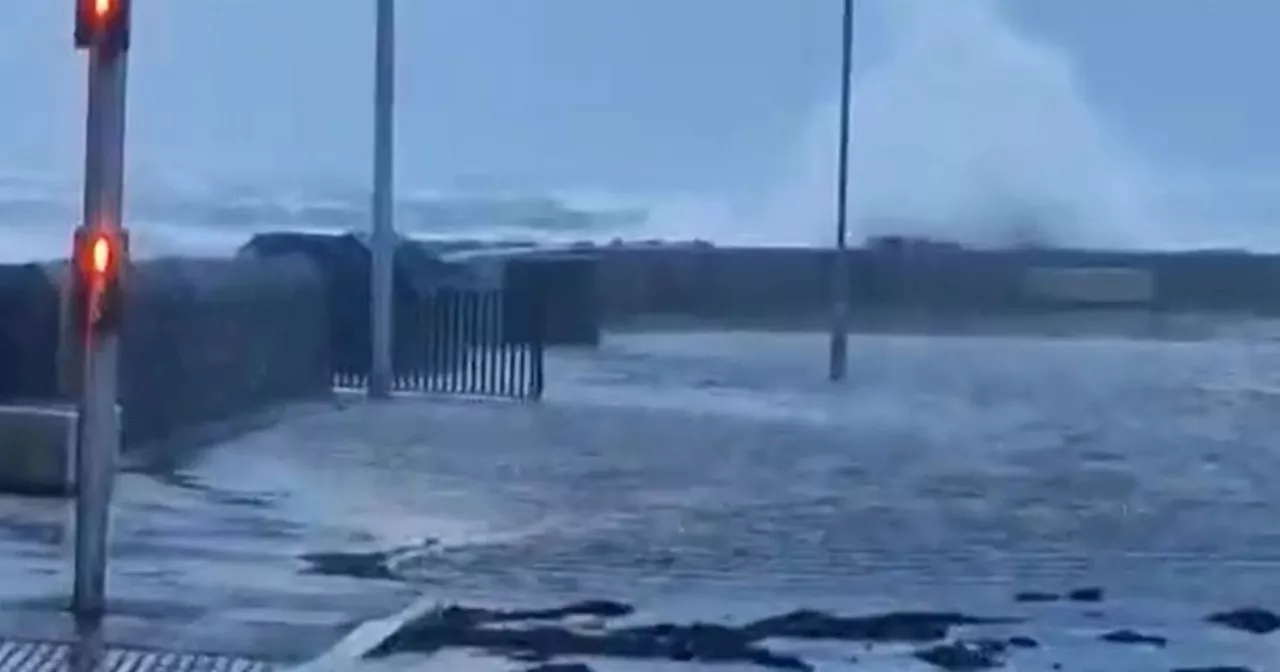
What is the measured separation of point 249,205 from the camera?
8256 cm

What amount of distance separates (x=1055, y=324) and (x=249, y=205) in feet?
86.0

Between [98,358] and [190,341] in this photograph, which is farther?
[190,341]

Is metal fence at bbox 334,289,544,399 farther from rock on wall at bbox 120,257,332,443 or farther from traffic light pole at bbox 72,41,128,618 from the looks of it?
traffic light pole at bbox 72,41,128,618

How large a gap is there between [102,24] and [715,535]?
6.85 meters

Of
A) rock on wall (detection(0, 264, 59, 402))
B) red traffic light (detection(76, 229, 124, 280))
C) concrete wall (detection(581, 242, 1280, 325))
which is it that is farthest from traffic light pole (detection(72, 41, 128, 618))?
concrete wall (detection(581, 242, 1280, 325))

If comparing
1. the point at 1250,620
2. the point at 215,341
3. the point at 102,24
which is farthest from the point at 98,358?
the point at 215,341

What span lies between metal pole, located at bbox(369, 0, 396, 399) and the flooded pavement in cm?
66

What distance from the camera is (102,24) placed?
1470 cm

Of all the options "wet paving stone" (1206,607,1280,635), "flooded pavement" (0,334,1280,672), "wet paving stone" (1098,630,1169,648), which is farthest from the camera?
"wet paving stone" (1206,607,1280,635)

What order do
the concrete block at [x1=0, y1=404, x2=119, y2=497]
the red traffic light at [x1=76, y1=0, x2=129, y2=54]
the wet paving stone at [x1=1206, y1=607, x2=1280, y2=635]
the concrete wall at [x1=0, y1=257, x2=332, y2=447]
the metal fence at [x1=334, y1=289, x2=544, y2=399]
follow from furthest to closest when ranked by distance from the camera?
1. the metal fence at [x1=334, y1=289, x2=544, y2=399]
2. the concrete wall at [x1=0, y1=257, x2=332, y2=447]
3. the concrete block at [x1=0, y1=404, x2=119, y2=497]
4. the wet paving stone at [x1=1206, y1=607, x2=1280, y2=635]
5. the red traffic light at [x1=76, y1=0, x2=129, y2=54]

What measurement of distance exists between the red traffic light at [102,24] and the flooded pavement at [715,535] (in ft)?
7.99

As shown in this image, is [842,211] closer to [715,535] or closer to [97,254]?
[715,535]

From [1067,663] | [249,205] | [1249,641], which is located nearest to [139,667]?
[1067,663]

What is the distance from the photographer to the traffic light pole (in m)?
14.7
